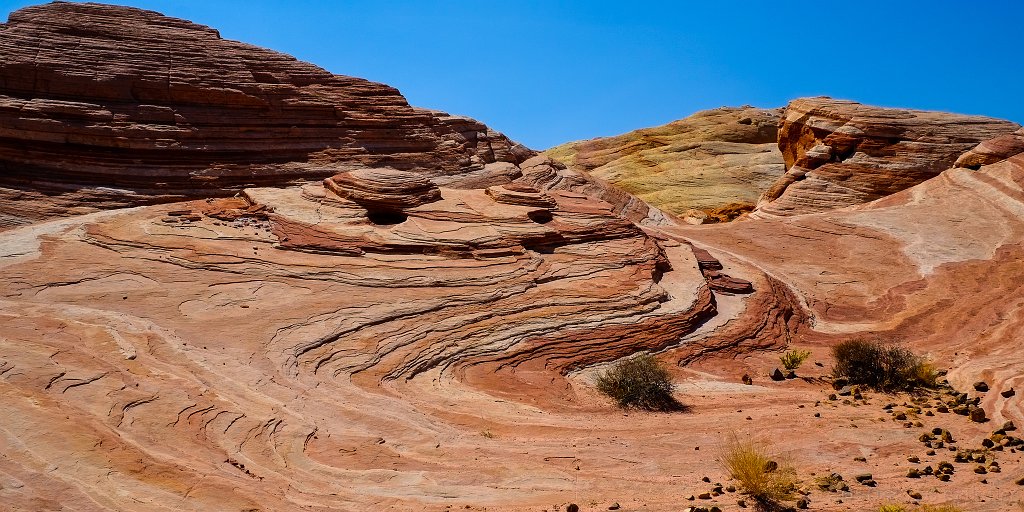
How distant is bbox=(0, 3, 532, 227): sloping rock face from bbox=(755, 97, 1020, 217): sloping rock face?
1412 centimetres

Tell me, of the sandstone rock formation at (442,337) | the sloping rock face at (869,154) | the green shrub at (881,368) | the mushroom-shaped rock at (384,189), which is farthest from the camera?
the sloping rock face at (869,154)

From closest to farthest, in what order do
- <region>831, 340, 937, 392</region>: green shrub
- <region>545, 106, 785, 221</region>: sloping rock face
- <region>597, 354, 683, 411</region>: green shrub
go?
<region>597, 354, 683, 411</region>: green shrub, <region>831, 340, 937, 392</region>: green shrub, <region>545, 106, 785, 221</region>: sloping rock face

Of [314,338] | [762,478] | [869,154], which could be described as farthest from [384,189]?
[869,154]

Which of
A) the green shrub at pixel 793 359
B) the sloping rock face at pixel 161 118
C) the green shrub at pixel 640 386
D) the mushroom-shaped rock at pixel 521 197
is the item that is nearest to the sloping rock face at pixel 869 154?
the mushroom-shaped rock at pixel 521 197

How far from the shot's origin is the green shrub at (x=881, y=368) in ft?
49.1

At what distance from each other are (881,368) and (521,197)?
10.0 metres

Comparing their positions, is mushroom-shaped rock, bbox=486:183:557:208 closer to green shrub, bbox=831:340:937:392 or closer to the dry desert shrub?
green shrub, bbox=831:340:937:392

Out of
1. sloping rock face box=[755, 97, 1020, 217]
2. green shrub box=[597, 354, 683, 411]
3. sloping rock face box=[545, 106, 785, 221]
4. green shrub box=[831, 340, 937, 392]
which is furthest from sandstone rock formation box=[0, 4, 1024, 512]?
sloping rock face box=[545, 106, 785, 221]

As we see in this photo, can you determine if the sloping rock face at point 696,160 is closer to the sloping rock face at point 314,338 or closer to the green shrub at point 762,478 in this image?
the sloping rock face at point 314,338

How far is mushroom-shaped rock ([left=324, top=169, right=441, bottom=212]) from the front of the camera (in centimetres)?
2062

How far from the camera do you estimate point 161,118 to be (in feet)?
80.3

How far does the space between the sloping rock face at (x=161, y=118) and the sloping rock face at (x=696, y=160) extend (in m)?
19.1

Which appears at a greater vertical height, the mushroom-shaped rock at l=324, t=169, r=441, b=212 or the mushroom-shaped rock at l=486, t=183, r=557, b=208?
the mushroom-shaped rock at l=486, t=183, r=557, b=208

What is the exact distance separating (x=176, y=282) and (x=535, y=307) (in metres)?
6.65
